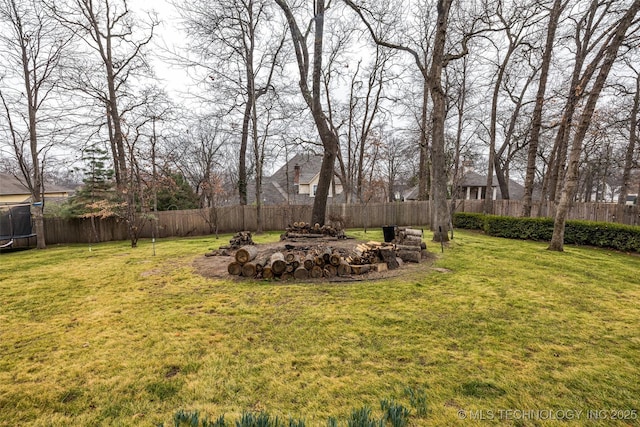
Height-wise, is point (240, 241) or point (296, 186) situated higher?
point (296, 186)

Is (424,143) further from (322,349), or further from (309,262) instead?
(322,349)

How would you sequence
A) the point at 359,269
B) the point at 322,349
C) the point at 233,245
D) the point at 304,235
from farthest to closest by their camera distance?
the point at 304,235 → the point at 233,245 → the point at 359,269 → the point at 322,349

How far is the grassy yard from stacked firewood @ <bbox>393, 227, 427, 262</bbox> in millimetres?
1188

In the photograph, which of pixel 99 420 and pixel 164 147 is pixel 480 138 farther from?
pixel 99 420

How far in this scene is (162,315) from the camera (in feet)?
11.8

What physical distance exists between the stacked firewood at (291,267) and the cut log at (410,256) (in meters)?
1.72

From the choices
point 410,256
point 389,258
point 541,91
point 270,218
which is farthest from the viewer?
point 270,218

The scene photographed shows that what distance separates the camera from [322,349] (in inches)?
107

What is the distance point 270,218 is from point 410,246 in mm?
9355

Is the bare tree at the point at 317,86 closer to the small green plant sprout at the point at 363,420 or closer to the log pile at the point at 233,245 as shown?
the log pile at the point at 233,245

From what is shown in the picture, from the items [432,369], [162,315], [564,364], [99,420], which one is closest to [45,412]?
[99,420]

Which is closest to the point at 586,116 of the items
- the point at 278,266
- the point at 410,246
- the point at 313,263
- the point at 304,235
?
the point at 410,246

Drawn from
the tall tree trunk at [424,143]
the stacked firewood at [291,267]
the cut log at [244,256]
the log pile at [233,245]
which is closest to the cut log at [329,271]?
the stacked firewood at [291,267]

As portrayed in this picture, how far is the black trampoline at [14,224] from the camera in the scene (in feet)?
31.6
